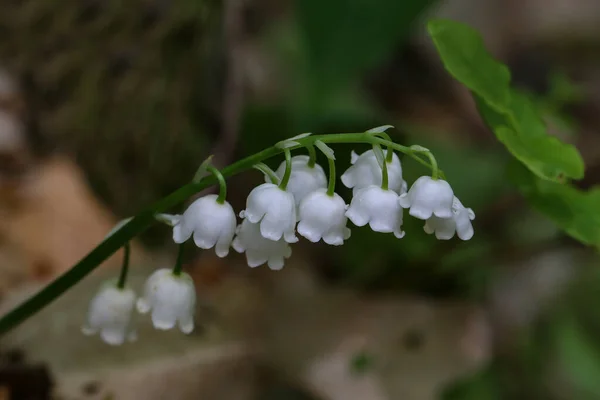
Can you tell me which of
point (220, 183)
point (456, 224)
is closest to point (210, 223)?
point (220, 183)

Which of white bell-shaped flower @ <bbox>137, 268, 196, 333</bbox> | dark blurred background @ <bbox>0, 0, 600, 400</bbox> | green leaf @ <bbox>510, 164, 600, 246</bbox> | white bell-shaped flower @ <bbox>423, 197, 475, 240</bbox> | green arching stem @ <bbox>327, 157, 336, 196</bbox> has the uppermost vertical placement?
green arching stem @ <bbox>327, 157, 336, 196</bbox>

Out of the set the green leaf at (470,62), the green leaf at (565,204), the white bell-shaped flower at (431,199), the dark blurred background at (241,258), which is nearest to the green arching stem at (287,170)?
the white bell-shaped flower at (431,199)

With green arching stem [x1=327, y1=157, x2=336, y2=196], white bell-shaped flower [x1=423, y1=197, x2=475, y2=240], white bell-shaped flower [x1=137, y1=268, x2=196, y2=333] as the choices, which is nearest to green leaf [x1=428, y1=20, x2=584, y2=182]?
white bell-shaped flower [x1=423, y1=197, x2=475, y2=240]

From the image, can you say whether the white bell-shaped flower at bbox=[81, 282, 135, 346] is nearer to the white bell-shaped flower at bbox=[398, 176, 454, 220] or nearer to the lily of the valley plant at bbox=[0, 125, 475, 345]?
the lily of the valley plant at bbox=[0, 125, 475, 345]

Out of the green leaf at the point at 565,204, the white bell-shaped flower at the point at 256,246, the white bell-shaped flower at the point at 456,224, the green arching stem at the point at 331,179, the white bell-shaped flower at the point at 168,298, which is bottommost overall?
the green leaf at the point at 565,204

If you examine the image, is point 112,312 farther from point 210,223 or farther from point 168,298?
point 210,223

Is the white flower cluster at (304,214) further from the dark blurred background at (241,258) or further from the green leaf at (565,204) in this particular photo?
the dark blurred background at (241,258)
